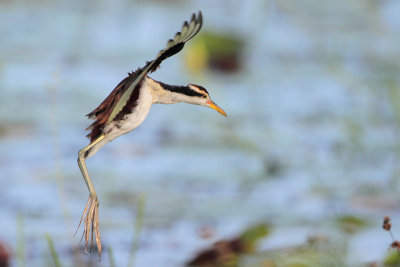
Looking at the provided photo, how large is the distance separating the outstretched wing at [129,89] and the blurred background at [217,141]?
113 cm

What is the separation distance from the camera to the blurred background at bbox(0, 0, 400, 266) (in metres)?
2.95

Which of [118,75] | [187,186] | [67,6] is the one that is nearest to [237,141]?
[187,186]

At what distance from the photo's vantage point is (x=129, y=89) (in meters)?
0.62

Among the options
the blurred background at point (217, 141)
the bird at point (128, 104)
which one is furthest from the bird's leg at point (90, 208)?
the blurred background at point (217, 141)

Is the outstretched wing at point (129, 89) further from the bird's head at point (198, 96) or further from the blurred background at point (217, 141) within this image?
the blurred background at point (217, 141)

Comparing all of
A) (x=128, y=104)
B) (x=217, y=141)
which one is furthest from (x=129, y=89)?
(x=217, y=141)

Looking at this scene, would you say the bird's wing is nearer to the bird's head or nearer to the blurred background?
the bird's head

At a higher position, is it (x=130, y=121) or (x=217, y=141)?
(x=217, y=141)

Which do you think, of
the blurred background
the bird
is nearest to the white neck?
the bird

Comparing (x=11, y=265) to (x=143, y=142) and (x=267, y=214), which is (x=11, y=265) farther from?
(x=143, y=142)

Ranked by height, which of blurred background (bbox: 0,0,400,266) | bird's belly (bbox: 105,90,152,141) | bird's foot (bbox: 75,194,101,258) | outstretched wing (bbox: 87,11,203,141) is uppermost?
blurred background (bbox: 0,0,400,266)

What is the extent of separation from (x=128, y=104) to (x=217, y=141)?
3602mm

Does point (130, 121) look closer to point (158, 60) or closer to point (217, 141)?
point (158, 60)

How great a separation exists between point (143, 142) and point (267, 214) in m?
1.09
